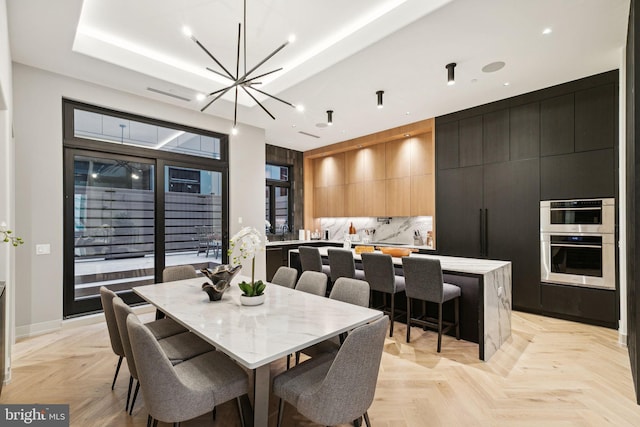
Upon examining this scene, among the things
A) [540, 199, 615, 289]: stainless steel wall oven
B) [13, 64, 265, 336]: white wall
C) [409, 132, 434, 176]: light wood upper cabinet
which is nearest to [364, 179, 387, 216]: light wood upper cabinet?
[409, 132, 434, 176]: light wood upper cabinet

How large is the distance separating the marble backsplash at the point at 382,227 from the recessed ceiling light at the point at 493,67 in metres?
2.81

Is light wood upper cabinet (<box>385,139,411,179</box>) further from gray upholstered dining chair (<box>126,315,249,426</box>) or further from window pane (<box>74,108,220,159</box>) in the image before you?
gray upholstered dining chair (<box>126,315,249,426</box>)

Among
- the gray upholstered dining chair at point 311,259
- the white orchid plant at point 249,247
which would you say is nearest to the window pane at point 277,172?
the gray upholstered dining chair at point 311,259

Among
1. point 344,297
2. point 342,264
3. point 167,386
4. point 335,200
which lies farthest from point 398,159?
point 167,386

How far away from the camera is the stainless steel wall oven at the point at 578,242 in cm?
363

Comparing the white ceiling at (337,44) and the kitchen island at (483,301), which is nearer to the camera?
the white ceiling at (337,44)

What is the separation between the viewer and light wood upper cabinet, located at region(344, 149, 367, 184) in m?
6.68

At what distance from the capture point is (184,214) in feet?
16.3

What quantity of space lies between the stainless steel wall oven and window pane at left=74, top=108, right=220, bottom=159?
5222 millimetres

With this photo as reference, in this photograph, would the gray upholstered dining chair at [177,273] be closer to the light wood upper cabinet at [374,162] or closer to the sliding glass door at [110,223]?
the sliding glass door at [110,223]

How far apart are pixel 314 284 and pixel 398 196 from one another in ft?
12.1

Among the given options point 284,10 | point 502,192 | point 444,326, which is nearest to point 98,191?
point 284,10

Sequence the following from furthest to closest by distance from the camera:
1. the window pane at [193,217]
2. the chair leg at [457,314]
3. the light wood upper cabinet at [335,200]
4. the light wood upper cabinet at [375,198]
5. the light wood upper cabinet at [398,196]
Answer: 1. the light wood upper cabinet at [335,200]
2. the light wood upper cabinet at [375,198]
3. the light wood upper cabinet at [398,196]
4. the window pane at [193,217]
5. the chair leg at [457,314]

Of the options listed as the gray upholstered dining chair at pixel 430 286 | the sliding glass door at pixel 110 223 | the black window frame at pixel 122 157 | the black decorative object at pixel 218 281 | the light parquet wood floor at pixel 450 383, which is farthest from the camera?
the sliding glass door at pixel 110 223
